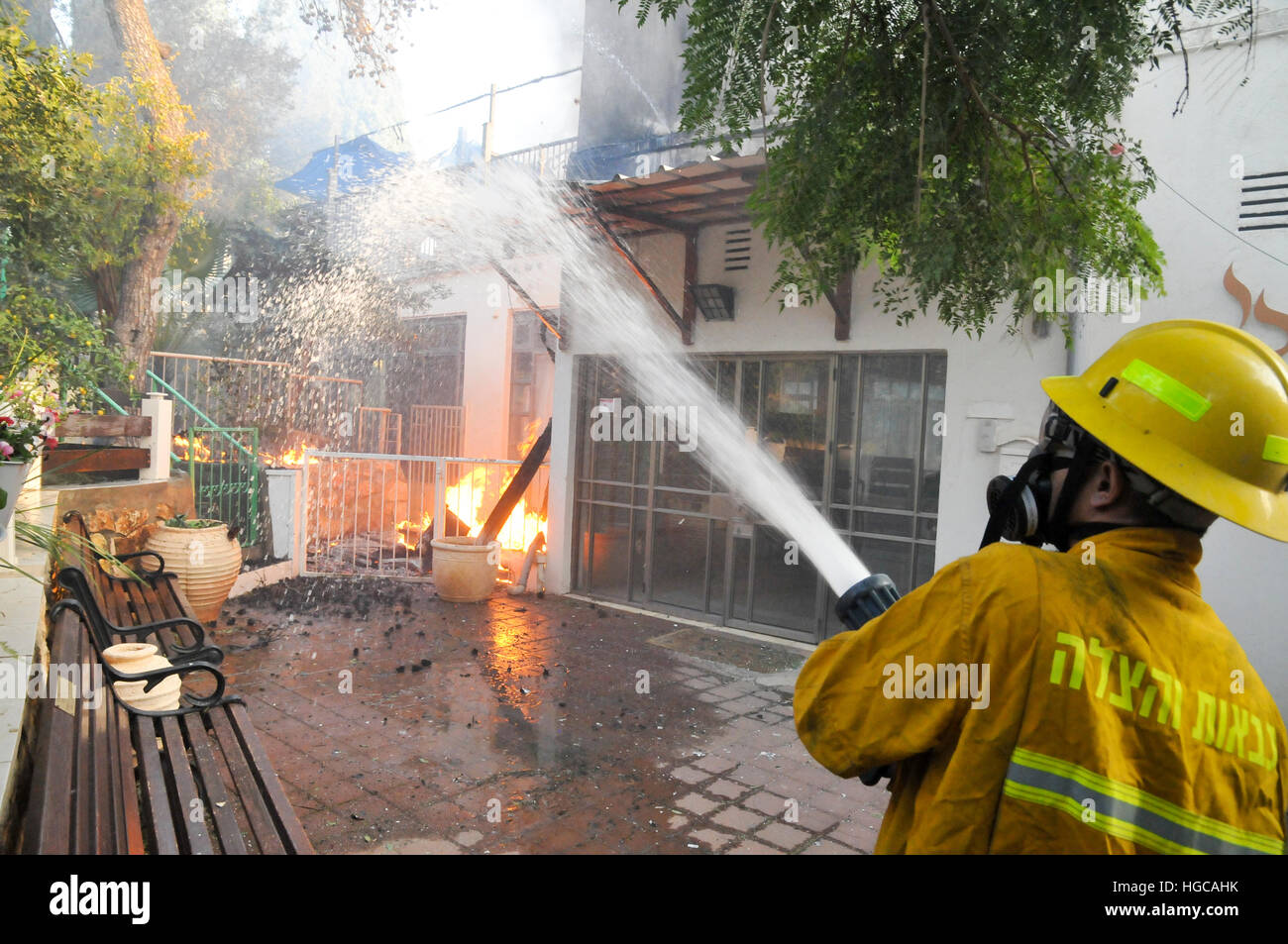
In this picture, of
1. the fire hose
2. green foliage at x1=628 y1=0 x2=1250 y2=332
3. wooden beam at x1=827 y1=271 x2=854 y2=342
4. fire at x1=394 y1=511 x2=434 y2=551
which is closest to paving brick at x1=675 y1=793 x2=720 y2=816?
green foliage at x1=628 y1=0 x2=1250 y2=332

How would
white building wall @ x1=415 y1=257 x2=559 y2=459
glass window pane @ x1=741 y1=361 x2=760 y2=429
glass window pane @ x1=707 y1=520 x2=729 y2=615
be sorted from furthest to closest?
1. white building wall @ x1=415 y1=257 x2=559 y2=459
2. glass window pane @ x1=707 y1=520 x2=729 y2=615
3. glass window pane @ x1=741 y1=361 x2=760 y2=429

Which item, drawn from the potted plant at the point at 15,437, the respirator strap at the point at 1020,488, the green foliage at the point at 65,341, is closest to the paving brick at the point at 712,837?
the respirator strap at the point at 1020,488

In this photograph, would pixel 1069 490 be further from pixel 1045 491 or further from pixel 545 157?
pixel 545 157

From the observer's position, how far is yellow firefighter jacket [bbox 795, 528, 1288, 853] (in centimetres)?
149

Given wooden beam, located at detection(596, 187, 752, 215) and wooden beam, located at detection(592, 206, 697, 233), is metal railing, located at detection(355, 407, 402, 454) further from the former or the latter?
wooden beam, located at detection(596, 187, 752, 215)

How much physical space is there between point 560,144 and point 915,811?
13.6 meters

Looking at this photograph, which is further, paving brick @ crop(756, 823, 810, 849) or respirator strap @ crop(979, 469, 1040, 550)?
paving brick @ crop(756, 823, 810, 849)

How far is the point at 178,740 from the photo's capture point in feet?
11.7

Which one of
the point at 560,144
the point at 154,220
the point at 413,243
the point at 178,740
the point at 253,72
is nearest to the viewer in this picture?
the point at 178,740

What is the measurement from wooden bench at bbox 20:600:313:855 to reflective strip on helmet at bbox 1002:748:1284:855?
7.91 feet

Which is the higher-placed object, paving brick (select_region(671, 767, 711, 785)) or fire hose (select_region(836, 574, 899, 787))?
fire hose (select_region(836, 574, 899, 787))
